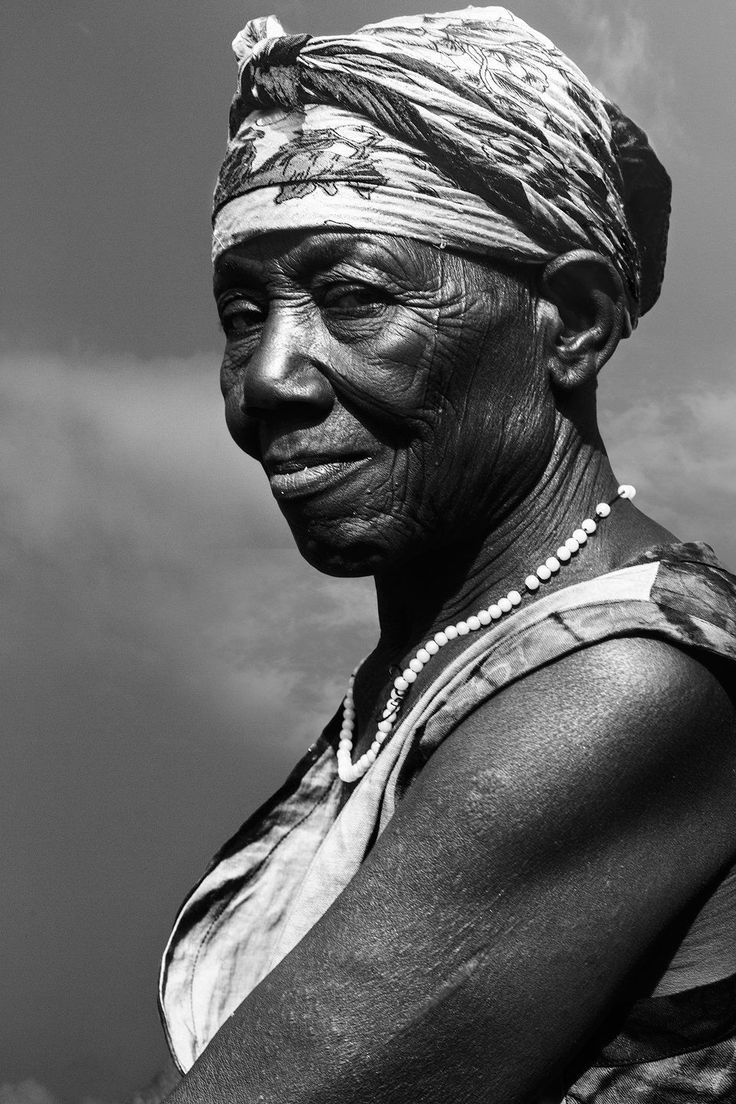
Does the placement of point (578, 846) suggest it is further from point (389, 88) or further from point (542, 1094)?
point (389, 88)

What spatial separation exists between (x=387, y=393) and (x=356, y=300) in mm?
231

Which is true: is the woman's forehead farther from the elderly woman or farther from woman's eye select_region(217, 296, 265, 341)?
woman's eye select_region(217, 296, 265, 341)

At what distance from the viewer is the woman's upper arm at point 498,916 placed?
262 cm

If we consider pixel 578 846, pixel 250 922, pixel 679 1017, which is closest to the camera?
pixel 578 846

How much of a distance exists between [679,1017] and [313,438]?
1472 millimetres

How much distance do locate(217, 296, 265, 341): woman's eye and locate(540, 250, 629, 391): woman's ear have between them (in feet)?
2.26

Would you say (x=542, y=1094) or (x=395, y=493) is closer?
(x=542, y=1094)

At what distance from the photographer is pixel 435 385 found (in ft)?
10.5

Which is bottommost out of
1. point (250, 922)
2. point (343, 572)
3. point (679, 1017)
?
point (250, 922)

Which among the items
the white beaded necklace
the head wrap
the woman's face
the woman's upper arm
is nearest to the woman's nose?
the woman's face

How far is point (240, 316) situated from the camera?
11.4 ft

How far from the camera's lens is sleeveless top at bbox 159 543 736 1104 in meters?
2.87

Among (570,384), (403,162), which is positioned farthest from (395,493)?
(403,162)

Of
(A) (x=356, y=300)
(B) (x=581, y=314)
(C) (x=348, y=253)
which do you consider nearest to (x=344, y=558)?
(A) (x=356, y=300)
